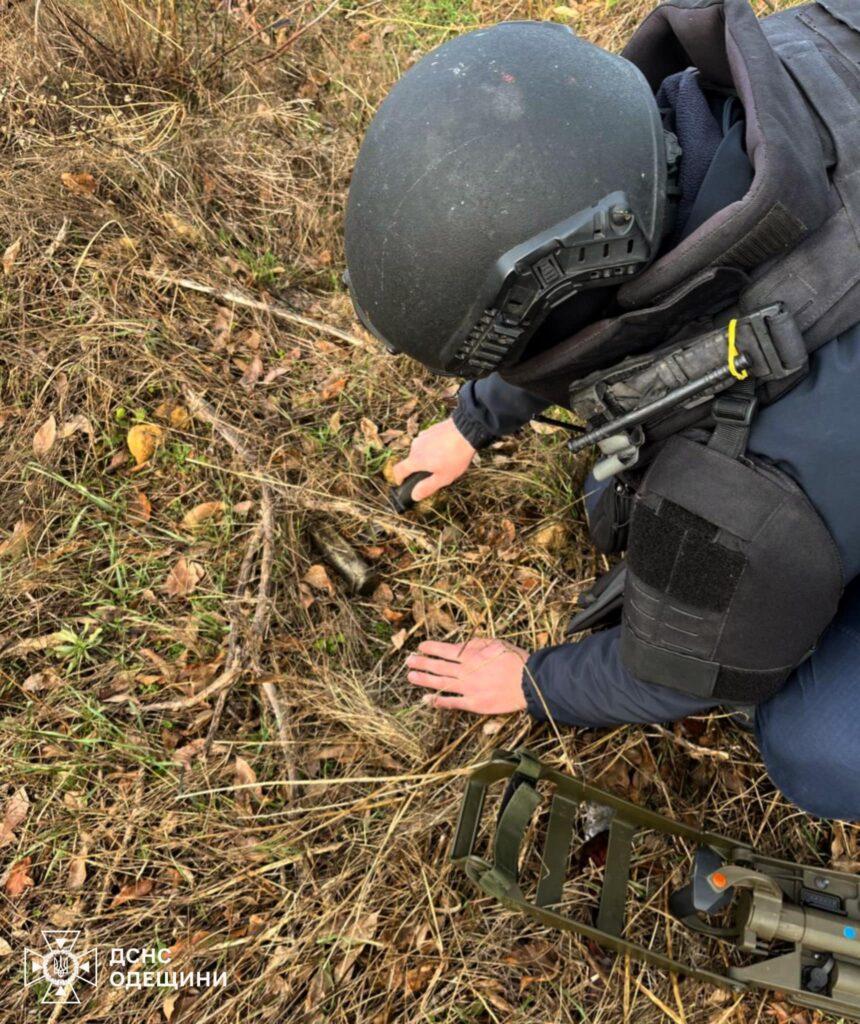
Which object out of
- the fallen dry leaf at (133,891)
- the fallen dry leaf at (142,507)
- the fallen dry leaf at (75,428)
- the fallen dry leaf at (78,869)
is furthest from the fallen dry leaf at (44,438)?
the fallen dry leaf at (133,891)

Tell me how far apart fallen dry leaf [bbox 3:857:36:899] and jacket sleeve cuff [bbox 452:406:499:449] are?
1.74 m

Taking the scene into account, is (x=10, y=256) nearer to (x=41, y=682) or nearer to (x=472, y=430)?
(x=41, y=682)

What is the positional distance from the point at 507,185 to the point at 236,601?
159cm

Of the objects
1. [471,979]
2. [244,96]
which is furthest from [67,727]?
[244,96]

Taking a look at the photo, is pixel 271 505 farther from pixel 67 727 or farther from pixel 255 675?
pixel 67 727

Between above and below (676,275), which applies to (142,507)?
below

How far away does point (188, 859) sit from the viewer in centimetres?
237

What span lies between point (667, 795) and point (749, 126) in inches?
70.6

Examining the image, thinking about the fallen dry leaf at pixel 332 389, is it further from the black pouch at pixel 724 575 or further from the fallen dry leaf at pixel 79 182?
the black pouch at pixel 724 575

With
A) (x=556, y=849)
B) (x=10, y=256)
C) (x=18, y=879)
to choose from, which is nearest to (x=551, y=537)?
(x=556, y=849)

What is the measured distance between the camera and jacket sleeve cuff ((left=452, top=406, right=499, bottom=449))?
103 inches

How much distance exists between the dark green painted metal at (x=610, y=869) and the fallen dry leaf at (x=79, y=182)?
8.61ft

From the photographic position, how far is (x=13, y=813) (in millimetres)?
2396

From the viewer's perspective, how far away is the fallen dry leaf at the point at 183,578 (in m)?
2.71
